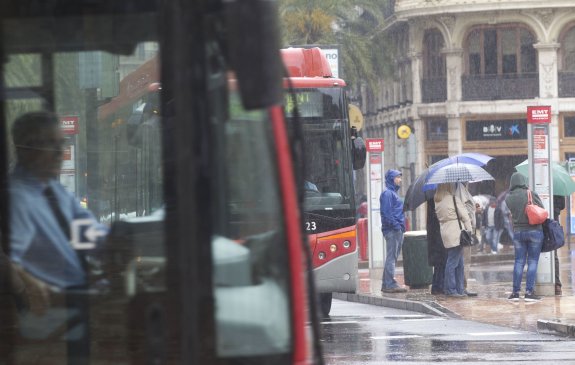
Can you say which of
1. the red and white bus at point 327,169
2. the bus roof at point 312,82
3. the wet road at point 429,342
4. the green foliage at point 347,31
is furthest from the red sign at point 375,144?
the green foliage at point 347,31

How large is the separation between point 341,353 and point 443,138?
123 feet

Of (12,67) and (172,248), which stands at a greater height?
(12,67)

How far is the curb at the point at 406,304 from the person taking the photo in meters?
16.7

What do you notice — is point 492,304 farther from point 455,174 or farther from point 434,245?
point 455,174

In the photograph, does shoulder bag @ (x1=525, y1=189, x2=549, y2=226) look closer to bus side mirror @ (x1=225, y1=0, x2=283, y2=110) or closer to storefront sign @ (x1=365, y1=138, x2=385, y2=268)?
storefront sign @ (x1=365, y1=138, x2=385, y2=268)

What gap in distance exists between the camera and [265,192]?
4141mm

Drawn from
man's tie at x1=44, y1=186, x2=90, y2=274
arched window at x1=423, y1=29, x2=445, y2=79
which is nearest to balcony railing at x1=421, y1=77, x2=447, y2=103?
arched window at x1=423, y1=29, x2=445, y2=79

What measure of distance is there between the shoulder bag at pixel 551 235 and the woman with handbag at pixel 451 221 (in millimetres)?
1095

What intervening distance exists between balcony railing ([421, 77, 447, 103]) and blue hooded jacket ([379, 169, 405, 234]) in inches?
1193

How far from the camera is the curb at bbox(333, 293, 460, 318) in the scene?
16656mm

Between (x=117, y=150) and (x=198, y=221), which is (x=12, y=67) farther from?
(x=198, y=221)

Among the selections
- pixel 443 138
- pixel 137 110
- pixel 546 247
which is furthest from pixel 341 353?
pixel 443 138

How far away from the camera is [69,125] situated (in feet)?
13.2

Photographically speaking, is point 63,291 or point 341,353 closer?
point 63,291
